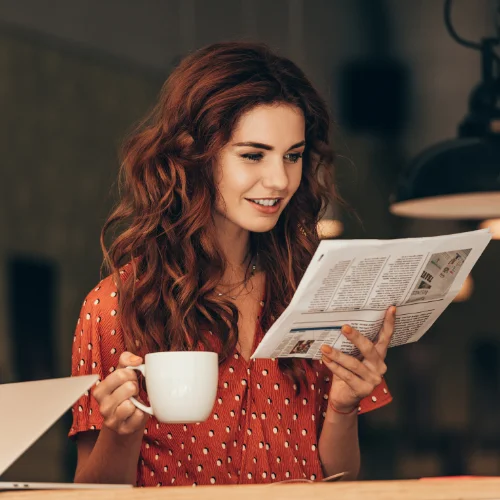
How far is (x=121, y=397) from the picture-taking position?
4.16 feet

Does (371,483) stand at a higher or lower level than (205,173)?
lower

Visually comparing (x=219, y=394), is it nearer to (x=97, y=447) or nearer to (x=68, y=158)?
(x=97, y=447)

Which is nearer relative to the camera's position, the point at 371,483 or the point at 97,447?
the point at 371,483

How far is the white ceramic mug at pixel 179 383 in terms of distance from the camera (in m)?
1.24

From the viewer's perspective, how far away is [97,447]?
4.88ft

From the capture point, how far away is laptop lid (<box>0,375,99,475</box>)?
1071 mm

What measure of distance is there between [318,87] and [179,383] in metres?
3.10

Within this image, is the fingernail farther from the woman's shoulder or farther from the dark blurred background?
the dark blurred background

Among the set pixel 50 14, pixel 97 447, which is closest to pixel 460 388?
pixel 50 14

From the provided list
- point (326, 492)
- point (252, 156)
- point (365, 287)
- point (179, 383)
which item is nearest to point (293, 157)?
point (252, 156)

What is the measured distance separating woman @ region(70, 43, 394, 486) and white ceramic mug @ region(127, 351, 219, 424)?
31cm

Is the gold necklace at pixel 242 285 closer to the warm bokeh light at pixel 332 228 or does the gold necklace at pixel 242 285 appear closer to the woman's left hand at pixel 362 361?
the woman's left hand at pixel 362 361

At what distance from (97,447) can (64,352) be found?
243 cm

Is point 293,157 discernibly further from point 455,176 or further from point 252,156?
point 455,176
